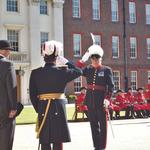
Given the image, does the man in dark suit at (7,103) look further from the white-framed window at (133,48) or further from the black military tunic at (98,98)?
the white-framed window at (133,48)

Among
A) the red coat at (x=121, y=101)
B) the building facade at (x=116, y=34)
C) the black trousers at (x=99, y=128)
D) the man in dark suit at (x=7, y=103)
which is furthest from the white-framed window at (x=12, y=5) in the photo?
the man in dark suit at (x=7, y=103)

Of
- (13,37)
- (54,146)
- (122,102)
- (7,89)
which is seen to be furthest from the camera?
(13,37)

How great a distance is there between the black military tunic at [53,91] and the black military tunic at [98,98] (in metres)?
2.57

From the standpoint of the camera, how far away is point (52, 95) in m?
7.54

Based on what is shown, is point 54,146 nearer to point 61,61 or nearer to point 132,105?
point 61,61

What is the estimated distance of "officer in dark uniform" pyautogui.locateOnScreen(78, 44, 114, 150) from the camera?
32.8 ft

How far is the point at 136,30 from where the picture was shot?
45.7 m

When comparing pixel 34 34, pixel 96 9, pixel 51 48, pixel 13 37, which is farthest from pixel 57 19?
pixel 51 48

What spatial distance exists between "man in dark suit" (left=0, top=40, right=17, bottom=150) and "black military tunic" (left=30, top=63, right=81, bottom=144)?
1.01ft

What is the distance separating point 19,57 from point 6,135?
30914 millimetres

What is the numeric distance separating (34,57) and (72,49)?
13.3 ft

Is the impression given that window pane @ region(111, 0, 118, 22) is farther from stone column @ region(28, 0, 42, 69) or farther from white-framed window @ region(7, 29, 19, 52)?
white-framed window @ region(7, 29, 19, 52)

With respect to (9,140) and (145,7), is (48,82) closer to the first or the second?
(9,140)

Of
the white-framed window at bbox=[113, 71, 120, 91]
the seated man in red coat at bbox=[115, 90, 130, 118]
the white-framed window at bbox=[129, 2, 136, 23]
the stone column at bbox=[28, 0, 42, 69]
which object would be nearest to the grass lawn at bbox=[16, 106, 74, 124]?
the seated man in red coat at bbox=[115, 90, 130, 118]
